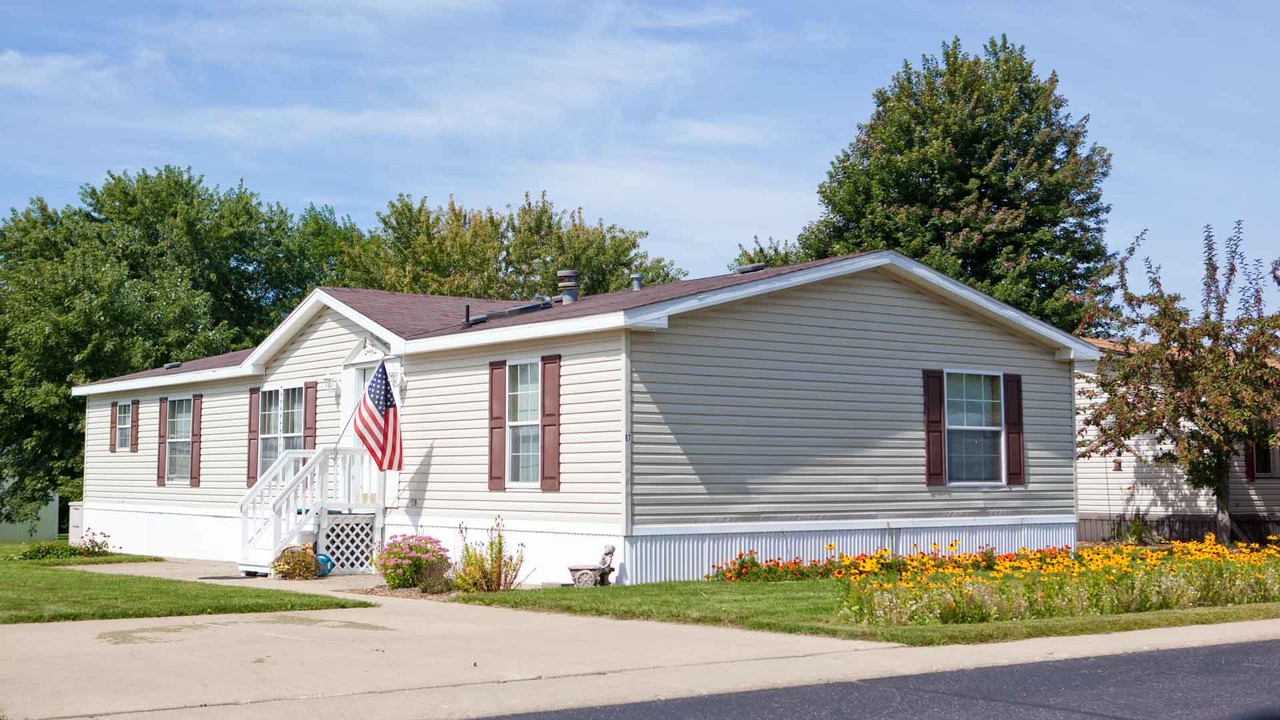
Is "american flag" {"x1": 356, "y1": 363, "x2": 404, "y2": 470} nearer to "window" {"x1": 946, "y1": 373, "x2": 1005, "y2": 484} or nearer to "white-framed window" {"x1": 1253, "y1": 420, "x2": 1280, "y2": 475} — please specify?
"window" {"x1": 946, "y1": 373, "x2": 1005, "y2": 484}

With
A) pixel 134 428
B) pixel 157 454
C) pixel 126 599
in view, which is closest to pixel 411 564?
pixel 126 599

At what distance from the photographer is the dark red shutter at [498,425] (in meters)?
18.2

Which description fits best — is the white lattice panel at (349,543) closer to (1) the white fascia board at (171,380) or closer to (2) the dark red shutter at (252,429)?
(2) the dark red shutter at (252,429)

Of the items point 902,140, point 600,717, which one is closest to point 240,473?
point 600,717

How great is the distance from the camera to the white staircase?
1934 centimetres

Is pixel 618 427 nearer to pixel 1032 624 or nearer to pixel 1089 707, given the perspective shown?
pixel 1032 624

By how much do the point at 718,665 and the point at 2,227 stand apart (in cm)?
4525

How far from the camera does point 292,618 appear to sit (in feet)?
43.7

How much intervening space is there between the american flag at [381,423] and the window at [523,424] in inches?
94.7

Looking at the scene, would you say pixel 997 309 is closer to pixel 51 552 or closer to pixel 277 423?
pixel 277 423

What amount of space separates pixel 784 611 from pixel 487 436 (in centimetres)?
659

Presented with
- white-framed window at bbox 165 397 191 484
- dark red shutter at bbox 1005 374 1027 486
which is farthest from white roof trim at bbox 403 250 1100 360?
white-framed window at bbox 165 397 191 484

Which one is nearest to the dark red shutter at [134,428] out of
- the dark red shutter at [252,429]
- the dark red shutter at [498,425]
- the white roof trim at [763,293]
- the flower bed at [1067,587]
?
the dark red shutter at [252,429]

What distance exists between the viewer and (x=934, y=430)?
63.4ft
